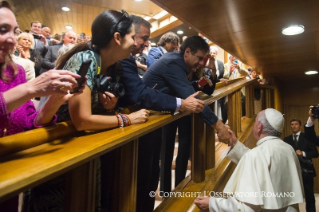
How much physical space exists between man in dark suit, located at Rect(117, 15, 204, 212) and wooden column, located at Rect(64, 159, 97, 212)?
0.59 meters

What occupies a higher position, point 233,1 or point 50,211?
point 233,1

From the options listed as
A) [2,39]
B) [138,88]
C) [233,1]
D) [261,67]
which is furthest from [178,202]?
[261,67]

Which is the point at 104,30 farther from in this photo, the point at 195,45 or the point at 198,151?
the point at 198,151

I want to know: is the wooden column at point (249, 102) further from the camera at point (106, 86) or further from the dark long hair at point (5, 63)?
the dark long hair at point (5, 63)

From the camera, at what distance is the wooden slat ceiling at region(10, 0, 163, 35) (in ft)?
18.1

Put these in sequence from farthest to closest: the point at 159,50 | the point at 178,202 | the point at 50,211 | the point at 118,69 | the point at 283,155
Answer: the point at 159,50
the point at 283,155
the point at 178,202
the point at 118,69
the point at 50,211

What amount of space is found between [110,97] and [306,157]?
A: 3.82 meters

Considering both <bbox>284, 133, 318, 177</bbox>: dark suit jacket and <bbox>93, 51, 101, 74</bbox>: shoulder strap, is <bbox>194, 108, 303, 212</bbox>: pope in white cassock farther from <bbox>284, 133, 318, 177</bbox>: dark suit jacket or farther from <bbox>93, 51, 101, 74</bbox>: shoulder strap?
<bbox>284, 133, 318, 177</bbox>: dark suit jacket

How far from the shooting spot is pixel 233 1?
1810mm

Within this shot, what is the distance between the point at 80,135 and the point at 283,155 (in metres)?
1.29

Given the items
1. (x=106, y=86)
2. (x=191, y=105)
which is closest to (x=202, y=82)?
(x=191, y=105)

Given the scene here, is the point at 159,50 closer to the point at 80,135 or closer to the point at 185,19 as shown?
the point at 185,19

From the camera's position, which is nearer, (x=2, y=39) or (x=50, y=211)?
(x=2, y=39)

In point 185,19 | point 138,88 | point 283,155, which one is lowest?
point 283,155
